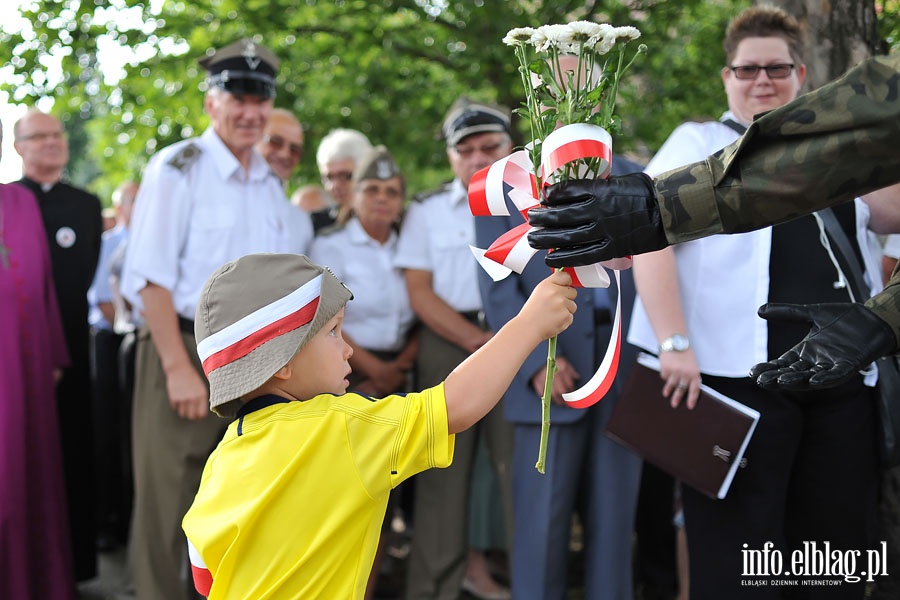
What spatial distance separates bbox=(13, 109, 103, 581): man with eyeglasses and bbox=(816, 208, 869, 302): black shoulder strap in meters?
3.74

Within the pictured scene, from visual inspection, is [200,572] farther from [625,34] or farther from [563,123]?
[625,34]

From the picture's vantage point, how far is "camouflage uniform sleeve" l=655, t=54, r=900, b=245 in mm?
1685

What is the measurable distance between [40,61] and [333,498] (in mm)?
4785

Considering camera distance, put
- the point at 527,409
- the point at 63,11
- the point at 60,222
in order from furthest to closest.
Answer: the point at 63,11
the point at 60,222
the point at 527,409

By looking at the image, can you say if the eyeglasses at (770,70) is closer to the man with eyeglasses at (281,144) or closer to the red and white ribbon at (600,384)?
the red and white ribbon at (600,384)

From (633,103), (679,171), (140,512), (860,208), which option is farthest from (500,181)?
(633,103)

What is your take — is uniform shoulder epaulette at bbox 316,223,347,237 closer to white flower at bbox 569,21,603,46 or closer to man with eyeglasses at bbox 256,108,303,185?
man with eyeglasses at bbox 256,108,303,185

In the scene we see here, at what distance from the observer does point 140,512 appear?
386 cm

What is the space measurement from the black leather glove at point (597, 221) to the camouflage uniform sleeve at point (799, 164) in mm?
39

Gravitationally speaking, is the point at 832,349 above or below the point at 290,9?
below

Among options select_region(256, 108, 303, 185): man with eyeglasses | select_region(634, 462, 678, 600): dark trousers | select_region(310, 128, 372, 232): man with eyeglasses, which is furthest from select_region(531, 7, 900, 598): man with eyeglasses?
select_region(310, 128, 372, 232): man with eyeglasses

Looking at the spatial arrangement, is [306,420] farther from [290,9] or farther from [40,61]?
[290,9]

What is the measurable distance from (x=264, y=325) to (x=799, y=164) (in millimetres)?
1114

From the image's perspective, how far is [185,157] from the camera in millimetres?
3889
